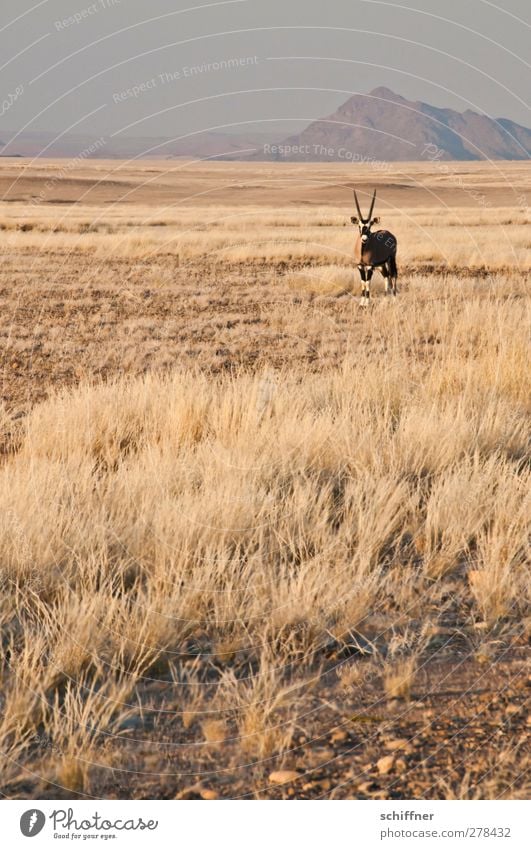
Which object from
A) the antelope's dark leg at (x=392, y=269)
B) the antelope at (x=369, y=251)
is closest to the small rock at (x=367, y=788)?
the antelope at (x=369, y=251)

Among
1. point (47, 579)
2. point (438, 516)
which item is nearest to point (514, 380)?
point (438, 516)

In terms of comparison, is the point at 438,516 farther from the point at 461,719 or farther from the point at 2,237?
the point at 2,237

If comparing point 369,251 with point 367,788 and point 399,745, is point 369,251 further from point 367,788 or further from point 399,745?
point 367,788

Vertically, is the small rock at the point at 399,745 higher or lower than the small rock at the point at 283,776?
higher

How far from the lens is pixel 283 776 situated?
2.96m

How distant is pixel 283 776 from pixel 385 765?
0.38m

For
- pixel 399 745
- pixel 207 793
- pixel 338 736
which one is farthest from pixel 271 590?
pixel 207 793

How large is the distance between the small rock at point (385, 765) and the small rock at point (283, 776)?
297mm

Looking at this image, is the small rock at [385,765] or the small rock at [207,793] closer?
the small rock at [207,793]

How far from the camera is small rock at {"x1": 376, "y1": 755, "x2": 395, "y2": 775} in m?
3.01

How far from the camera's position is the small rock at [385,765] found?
301cm

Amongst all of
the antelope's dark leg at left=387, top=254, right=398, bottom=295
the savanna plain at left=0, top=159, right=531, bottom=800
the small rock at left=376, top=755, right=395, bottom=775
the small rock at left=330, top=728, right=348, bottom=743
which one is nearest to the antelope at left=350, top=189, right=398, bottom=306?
the antelope's dark leg at left=387, top=254, right=398, bottom=295

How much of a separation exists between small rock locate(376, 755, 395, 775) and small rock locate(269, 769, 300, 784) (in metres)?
0.30

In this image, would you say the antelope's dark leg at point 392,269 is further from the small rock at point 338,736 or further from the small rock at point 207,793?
the small rock at point 207,793
